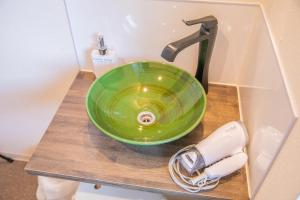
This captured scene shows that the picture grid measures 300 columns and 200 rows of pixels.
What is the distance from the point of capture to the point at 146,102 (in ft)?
2.96

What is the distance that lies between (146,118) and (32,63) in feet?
1.91

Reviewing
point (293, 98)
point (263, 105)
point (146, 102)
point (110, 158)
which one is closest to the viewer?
point (293, 98)

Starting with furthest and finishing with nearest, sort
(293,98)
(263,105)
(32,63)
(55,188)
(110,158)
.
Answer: (55,188) < (32,63) < (110,158) < (263,105) < (293,98)

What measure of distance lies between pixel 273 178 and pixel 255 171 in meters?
0.11

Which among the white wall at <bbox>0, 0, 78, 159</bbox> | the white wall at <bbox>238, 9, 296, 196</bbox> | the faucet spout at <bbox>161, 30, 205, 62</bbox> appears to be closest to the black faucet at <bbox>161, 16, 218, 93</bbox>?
the faucet spout at <bbox>161, 30, 205, 62</bbox>

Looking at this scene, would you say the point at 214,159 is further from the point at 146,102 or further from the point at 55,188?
the point at 55,188

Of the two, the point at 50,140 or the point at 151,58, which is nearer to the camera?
the point at 50,140

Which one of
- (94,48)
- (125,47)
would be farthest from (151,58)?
(94,48)

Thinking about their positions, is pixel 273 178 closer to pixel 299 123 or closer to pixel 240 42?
pixel 299 123

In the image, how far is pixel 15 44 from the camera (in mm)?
1069

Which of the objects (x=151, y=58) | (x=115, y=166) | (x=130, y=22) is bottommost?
(x=115, y=166)

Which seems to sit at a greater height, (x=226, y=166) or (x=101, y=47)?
(x=101, y=47)

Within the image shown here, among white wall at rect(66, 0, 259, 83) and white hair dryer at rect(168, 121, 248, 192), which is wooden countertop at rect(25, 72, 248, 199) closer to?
white hair dryer at rect(168, 121, 248, 192)

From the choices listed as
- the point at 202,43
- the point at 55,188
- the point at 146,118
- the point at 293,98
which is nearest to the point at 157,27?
the point at 202,43
